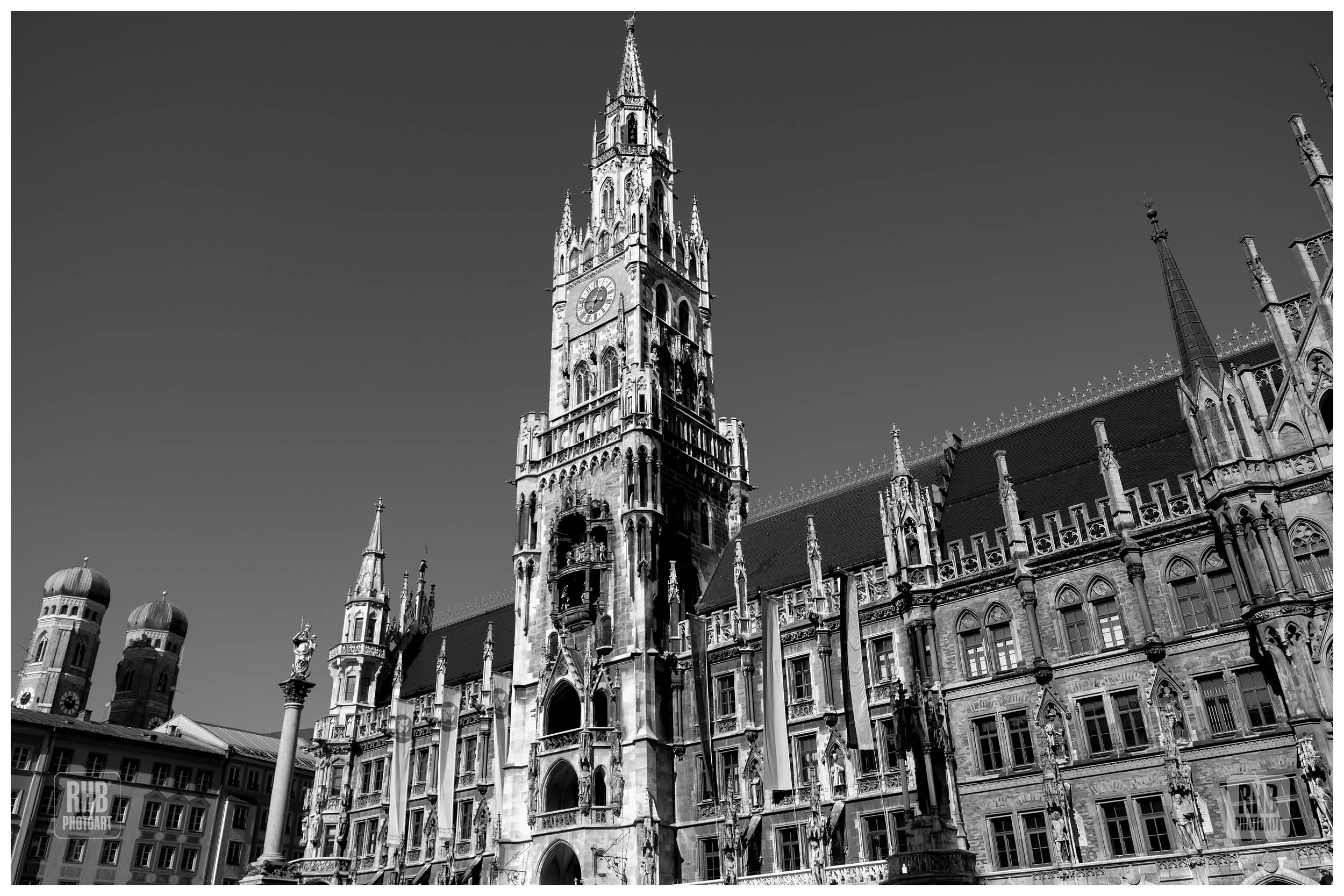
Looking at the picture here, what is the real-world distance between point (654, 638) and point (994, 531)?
52.0 feet

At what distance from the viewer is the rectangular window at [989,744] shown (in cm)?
3612

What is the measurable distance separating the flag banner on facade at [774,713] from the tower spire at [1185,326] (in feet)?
59.8

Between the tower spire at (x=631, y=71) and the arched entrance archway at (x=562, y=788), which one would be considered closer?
the arched entrance archway at (x=562, y=788)

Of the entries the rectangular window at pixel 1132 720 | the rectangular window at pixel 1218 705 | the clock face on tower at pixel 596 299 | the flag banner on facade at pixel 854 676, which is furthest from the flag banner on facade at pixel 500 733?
the rectangular window at pixel 1218 705

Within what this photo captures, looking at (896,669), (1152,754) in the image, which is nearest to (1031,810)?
(1152,754)

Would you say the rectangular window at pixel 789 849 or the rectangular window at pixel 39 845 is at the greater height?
the rectangular window at pixel 39 845

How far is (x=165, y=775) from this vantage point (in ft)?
220

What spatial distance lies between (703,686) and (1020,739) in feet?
47.8

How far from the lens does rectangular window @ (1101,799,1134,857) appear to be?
32594 millimetres

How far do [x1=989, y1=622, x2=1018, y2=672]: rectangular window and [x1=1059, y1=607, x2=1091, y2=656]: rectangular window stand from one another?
1899mm

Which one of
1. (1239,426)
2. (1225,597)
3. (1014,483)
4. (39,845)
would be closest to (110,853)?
(39,845)

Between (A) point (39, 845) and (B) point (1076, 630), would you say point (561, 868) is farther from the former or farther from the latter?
(A) point (39, 845)

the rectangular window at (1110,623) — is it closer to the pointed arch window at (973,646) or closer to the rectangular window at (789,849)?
the pointed arch window at (973,646)

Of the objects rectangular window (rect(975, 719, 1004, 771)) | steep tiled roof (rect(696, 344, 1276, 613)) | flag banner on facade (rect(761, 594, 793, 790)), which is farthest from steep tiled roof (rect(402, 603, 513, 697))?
rectangular window (rect(975, 719, 1004, 771))
